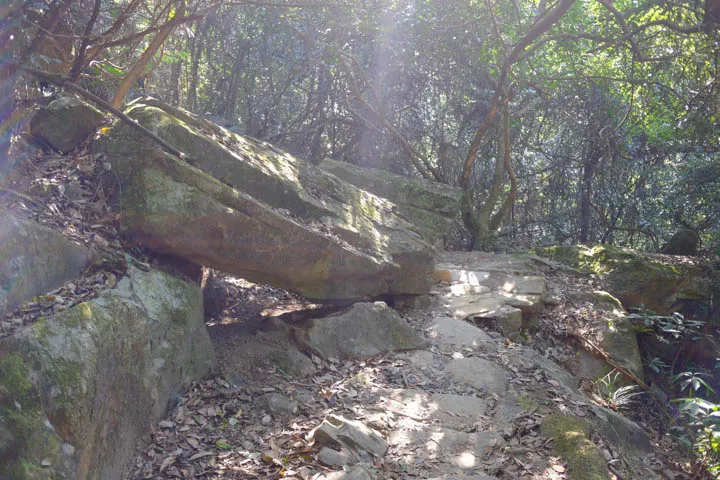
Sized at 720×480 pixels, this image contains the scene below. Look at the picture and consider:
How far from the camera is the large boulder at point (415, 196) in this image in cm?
846

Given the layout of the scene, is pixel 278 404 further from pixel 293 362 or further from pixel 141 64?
pixel 141 64

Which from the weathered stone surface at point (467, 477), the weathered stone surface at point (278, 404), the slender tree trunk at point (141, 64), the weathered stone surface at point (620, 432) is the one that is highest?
the slender tree trunk at point (141, 64)

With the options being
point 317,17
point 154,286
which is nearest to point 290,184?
point 154,286

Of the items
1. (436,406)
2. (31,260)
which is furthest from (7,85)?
(436,406)

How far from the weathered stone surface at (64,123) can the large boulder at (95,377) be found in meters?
1.32

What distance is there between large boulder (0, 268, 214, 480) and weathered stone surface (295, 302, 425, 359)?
117 centimetres

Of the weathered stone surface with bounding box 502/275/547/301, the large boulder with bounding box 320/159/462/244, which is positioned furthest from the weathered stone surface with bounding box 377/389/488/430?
the large boulder with bounding box 320/159/462/244

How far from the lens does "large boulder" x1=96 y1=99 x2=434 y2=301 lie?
4129 mm

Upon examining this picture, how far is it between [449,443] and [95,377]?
2237 mm

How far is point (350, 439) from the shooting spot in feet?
11.3

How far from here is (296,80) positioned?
35.4ft

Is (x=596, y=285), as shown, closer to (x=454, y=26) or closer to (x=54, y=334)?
(x=454, y=26)

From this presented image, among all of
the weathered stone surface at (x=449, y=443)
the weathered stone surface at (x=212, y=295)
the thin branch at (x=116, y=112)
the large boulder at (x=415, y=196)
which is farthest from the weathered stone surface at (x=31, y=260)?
the large boulder at (x=415, y=196)

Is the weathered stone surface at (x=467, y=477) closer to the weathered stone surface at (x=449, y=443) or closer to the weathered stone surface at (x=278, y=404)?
the weathered stone surface at (x=449, y=443)
